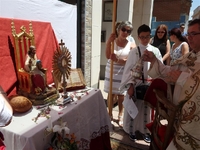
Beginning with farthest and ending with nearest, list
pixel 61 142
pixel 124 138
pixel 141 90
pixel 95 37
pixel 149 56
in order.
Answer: pixel 95 37 → pixel 124 138 → pixel 141 90 → pixel 149 56 → pixel 61 142

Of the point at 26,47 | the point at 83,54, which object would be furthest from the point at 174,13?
the point at 26,47

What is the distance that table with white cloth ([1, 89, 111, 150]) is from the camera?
1.07 m

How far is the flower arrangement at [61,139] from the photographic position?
1148 mm

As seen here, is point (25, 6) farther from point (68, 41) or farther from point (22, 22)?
point (68, 41)

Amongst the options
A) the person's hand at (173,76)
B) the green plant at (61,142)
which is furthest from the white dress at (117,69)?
the green plant at (61,142)

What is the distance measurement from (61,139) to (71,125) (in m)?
0.21

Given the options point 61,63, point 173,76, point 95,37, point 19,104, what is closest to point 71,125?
point 19,104

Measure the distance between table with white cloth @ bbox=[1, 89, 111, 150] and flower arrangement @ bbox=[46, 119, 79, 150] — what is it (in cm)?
4

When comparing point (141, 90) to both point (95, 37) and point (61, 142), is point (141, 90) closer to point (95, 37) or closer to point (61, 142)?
point (61, 142)

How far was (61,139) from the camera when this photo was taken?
1.21 m

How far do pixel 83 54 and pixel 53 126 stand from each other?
2261 mm

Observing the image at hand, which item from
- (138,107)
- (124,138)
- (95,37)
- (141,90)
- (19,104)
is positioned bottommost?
(124,138)

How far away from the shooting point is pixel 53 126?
3.92 feet

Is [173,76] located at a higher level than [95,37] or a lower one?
lower
